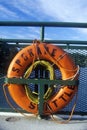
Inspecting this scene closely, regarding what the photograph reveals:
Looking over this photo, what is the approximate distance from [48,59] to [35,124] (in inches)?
30.8

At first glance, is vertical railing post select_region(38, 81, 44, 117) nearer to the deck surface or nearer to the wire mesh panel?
the deck surface

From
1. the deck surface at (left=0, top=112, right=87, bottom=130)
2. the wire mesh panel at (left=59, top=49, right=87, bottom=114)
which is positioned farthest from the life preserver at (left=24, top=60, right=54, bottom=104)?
the wire mesh panel at (left=59, top=49, right=87, bottom=114)

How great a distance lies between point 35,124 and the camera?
4.30 m

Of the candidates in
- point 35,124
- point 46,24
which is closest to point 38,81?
point 35,124

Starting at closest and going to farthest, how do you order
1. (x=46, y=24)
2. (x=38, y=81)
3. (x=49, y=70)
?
1. (x=38, y=81)
2. (x=49, y=70)
3. (x=46, y=24)

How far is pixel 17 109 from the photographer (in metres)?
4.73

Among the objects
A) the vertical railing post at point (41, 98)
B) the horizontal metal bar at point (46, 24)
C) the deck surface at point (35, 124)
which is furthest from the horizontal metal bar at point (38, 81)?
the horizontal metal bar at point (46, 24)

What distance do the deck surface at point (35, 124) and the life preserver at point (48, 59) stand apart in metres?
0.13

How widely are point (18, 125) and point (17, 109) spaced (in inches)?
19.4

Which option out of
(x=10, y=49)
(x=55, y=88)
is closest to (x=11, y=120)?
(x=55, y=88)

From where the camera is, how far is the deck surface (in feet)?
13.8

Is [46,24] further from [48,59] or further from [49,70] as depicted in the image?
[49,70]

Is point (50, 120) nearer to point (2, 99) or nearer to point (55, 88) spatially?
point (55, 88)

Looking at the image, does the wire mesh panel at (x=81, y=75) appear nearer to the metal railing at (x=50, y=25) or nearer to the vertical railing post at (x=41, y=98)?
the metal railing at (x=50, y=25)
